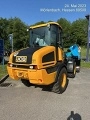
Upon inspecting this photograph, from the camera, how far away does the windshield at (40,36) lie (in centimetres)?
916

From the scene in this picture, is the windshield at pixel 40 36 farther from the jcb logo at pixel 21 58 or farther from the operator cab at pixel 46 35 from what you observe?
the jcb logo at pixel 21 58

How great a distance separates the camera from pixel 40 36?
9453mm

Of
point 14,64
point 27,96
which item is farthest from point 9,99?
point 14,64

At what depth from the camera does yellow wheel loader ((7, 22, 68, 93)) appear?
7.82 meters

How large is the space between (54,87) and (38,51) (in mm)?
1571

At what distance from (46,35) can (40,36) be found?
1.20 ft

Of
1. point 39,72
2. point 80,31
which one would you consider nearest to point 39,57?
point 39,72

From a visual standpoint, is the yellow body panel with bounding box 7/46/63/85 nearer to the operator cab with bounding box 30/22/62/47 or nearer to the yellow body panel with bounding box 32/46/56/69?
the yellow body panel with bounding box 32/46/56/69

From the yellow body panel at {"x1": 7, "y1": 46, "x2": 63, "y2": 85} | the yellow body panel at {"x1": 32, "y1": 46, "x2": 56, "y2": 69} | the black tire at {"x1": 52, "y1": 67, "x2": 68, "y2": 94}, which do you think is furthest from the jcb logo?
the black tire at {"x1": 52, "y1": 67, "x2": 68, "y2": 94}

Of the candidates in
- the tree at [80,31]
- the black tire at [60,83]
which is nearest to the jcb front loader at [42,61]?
the black tire at [60,83]

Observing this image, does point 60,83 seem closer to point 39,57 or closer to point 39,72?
point 39,72

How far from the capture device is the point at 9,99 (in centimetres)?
793

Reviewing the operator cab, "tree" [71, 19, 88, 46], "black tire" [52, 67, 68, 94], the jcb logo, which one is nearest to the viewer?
the jcb logo

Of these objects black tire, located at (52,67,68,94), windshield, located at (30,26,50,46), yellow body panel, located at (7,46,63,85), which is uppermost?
windshield, located at (30,26,50,46)
